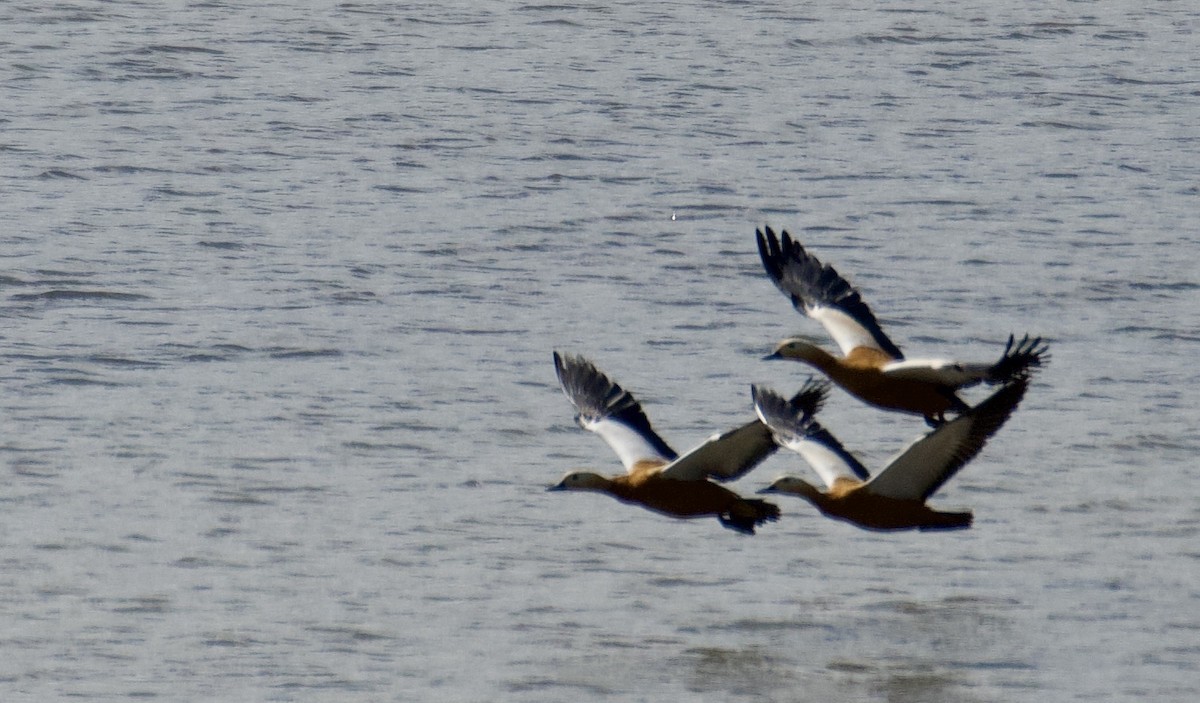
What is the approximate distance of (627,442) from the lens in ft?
39.8

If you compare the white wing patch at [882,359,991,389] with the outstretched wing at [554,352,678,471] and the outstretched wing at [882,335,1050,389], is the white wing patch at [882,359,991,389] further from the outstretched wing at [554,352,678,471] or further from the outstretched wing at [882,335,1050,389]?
the outstretched wing at [554,352,678,471]

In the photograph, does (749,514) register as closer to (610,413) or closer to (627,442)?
(627,442)

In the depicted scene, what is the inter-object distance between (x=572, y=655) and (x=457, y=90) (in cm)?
1357

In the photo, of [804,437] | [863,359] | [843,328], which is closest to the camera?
[804,437]

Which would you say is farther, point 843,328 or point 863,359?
point 843,328

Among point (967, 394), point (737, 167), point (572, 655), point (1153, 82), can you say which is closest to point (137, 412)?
point (572, 655)

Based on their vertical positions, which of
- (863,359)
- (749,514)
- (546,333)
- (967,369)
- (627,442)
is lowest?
(546,333)

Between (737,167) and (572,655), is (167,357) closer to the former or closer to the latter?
(572,655)

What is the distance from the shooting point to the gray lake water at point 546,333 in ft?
36.2

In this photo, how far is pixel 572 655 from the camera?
1087 centimetres

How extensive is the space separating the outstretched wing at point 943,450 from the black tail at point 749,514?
54cm

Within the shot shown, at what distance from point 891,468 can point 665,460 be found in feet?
4.65

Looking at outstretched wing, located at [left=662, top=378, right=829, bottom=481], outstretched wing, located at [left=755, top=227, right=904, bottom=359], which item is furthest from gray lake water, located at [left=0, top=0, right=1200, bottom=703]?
outstretched wing, located at [left=755, top=227, right=904, bottom=359]

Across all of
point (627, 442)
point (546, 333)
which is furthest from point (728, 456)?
point (546, 333)
